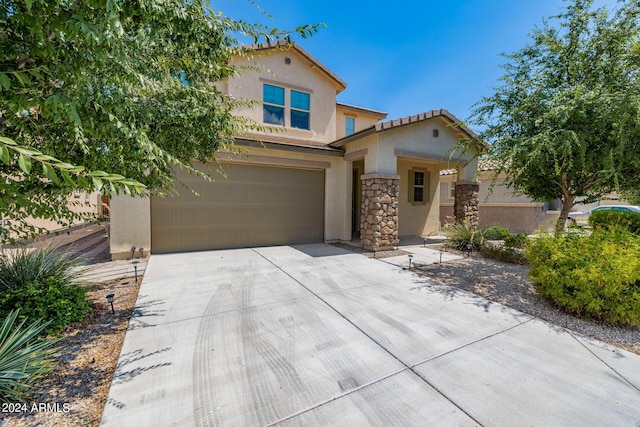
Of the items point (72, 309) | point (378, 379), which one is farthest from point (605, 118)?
point (72, 309)

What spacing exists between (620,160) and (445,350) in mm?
5465

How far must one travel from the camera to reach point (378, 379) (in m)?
2.57

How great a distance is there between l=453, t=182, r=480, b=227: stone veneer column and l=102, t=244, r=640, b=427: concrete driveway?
260 inches

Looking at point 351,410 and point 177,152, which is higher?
point 177,152

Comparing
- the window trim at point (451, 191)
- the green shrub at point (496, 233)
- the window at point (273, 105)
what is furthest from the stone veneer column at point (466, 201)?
the window at point (273, 105)

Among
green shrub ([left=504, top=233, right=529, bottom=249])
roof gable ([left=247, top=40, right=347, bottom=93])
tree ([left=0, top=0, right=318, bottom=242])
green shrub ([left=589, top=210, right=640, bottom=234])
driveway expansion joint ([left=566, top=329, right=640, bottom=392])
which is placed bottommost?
driveway expansion joint ([left=566, top=329, right=640, bottom=392])

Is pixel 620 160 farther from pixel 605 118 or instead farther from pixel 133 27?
pixel 133 27

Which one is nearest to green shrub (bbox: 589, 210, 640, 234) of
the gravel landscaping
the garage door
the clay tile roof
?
the clay tile roof

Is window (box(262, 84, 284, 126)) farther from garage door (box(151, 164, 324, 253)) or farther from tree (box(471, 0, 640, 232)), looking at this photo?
tree (box(471, 0, 640, 232))

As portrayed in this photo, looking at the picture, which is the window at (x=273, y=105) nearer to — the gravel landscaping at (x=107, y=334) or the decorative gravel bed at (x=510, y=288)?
the decorative gravel bed at (x=510, y=288)

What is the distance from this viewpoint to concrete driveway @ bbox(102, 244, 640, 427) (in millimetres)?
2178

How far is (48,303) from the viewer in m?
3.30

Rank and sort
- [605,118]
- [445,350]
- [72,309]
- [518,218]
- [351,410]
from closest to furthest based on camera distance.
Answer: [351,410] → [445,350] → [72,309] → [605,118] → [518,218]

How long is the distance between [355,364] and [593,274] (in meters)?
3.70
